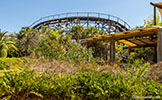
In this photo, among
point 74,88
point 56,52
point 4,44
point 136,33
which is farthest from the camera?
point 4,44

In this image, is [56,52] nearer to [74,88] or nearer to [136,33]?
[136,33]

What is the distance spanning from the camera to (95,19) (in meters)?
27.9

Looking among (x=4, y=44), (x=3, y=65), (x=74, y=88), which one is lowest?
(x=74, y=88)

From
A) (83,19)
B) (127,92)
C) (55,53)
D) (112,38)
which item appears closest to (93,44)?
(112,38)

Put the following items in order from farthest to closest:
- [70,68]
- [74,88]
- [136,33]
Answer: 1. [136,33]
2. [70,68]
3. [74,88]

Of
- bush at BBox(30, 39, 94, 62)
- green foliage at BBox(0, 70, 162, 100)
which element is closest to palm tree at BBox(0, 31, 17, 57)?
bush at BBox(30, 39, 94, 62)

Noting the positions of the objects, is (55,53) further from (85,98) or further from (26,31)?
(26,31)

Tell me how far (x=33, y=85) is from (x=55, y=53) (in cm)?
673

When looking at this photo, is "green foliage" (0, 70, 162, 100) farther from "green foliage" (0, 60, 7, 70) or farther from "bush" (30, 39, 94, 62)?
"bush" (30, 39, 94, 62)

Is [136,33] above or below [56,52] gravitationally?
above

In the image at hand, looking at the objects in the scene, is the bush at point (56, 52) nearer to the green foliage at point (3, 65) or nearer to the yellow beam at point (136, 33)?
the yellow beam at point (136, 33)

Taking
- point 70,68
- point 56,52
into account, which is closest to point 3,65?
point 70,68

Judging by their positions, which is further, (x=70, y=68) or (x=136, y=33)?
(x=136, y=33)

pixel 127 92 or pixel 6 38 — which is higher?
pixel 6 38
